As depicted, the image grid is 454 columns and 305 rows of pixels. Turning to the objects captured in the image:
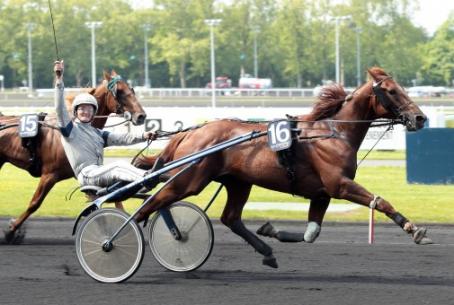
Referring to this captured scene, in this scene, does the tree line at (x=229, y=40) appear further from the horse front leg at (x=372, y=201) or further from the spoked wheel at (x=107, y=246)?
the spoked wheel at (x=107, y=246)

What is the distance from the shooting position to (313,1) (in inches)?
2739

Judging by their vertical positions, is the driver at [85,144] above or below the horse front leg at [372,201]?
above

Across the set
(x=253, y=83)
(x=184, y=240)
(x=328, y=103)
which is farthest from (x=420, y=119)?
(x=253, y=83)

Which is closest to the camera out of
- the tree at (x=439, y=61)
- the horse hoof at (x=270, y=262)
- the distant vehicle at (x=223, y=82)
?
the horse hoof at (x=270, y=262)

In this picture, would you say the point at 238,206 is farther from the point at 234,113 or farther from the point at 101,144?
the point at 234,113

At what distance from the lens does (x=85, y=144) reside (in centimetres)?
923

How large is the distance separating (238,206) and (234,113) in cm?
2256

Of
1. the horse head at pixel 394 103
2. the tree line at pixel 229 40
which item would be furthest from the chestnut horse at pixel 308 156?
the tree line at pixel 229 40

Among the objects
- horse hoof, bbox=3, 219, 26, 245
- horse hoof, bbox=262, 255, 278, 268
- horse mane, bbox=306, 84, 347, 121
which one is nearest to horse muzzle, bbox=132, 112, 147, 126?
horse hoof, bbox=3, 219, 26, 245

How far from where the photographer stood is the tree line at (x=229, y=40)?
6556 centimetres

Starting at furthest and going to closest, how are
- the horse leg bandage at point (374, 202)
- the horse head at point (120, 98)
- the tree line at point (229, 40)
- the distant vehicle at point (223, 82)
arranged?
the distant vehicle at point (223, 82), the tree line at point (229, 40), the horse head at point (120, 98), the horse leg bandage at point (374, 202)

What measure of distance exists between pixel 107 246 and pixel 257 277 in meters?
1.31

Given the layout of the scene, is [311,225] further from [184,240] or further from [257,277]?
[184,240]

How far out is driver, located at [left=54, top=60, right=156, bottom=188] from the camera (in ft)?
29.5
